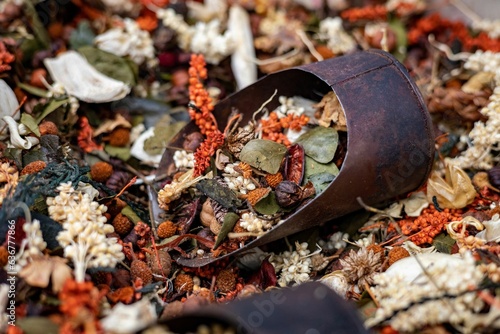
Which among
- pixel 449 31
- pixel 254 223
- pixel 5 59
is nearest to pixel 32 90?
pixel 5 59

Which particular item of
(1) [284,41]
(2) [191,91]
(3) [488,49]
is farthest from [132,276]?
(3) [488,49]

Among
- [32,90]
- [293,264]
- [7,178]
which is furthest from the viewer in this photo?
[32,90]

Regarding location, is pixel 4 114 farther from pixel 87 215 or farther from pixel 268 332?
pixel 268 332

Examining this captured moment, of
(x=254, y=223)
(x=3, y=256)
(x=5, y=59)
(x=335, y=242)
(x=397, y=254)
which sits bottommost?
(x=335, y=242)

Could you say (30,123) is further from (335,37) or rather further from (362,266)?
(335,37)

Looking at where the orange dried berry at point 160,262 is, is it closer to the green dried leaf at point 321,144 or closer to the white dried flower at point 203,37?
the green dried leaf at point 321,144
